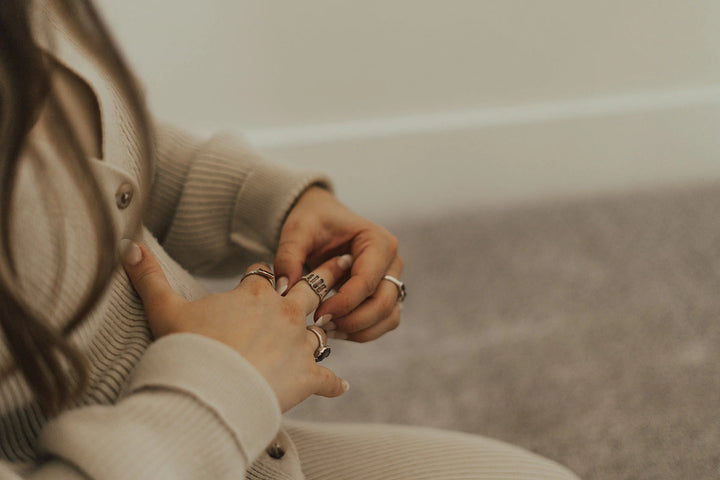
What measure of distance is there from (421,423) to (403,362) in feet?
0.40

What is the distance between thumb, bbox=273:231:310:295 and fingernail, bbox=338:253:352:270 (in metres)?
0.03

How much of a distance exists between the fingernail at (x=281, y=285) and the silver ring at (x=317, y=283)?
0.05 feet

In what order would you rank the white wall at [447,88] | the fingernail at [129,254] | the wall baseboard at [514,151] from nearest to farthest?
the fingernail at [129,254] → the white wall at [447,88] → the wall baseboard at [514,151]

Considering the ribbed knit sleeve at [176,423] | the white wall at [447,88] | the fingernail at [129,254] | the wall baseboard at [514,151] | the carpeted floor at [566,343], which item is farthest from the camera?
the wall baseboard at [514,151]

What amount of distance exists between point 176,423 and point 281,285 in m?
0.19

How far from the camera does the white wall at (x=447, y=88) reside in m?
1.04

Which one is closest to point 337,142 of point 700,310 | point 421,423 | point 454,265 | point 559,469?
point 454,265

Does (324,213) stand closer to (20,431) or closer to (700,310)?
(20,431)

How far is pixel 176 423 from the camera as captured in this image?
0.33 meters

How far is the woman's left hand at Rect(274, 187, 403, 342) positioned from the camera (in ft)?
1.68

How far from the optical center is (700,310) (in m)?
1.02

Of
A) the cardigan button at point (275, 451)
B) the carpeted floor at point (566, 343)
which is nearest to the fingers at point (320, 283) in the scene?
the cardigan button at point (275, 451)

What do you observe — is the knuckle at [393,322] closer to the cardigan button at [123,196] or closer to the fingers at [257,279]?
the fingers at [257,279]

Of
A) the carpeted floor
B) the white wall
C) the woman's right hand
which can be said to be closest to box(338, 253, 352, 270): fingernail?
the woman's right hand
